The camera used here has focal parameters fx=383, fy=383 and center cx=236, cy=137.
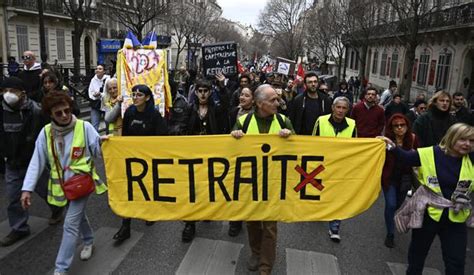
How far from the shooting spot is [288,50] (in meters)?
50.3

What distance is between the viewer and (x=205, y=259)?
13.8 ft

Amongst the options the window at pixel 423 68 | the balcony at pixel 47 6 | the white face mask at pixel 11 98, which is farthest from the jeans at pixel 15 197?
the window at pixel 423 68

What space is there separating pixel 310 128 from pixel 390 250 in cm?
221

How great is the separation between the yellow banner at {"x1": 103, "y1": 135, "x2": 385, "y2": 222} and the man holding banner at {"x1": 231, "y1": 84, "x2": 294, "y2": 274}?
12 cm

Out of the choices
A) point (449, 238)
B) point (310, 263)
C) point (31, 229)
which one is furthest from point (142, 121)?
point (449, 238)

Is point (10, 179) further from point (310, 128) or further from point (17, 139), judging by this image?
point (310, 128)

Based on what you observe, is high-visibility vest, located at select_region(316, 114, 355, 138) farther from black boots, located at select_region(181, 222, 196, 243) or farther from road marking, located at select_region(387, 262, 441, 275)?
black boots, located at select_region(181, 222, 196, 243)

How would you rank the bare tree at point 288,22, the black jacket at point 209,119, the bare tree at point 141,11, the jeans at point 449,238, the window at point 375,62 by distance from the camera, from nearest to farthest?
1. the jeans at point 449,238
2. the black jacket at point 209,119
3. the bare tree at point 141,11
4. the window at point 375,62
5. the bare tree at point 288,22

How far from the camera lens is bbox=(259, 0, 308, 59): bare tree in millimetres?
49188

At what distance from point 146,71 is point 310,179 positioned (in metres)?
4.31

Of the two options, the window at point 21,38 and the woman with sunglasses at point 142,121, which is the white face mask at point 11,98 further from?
the window at point 21,38

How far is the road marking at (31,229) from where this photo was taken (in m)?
4.24

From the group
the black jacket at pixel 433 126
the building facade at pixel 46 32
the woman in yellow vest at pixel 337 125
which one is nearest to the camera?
the woman in yellow vest at pixel 337 125

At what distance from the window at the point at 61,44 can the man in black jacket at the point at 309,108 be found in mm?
29264
